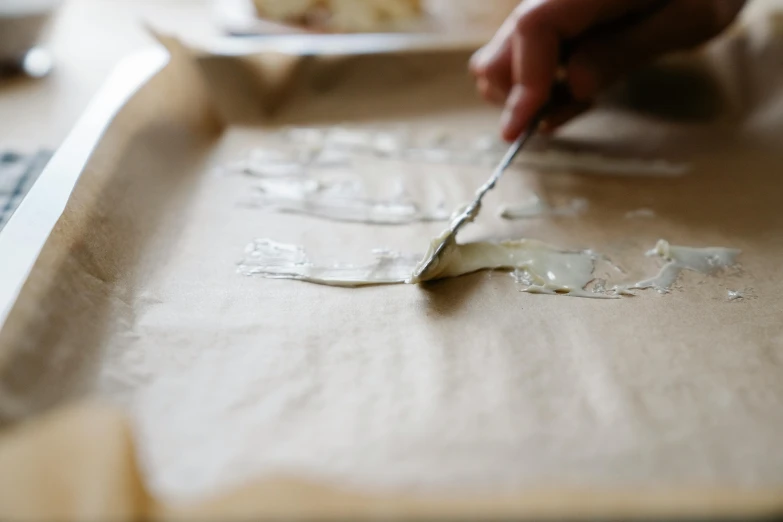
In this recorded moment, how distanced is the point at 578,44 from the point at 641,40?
0.07 meters

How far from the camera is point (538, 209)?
A: 0.60 m

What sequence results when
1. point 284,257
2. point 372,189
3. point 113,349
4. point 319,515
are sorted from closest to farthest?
point 319,515 → point 113,349 → point 284,257 → point 372,189

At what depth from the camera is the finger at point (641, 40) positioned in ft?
2.27

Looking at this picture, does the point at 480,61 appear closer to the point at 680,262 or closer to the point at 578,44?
the point at 578,44

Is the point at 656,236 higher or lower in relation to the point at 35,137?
lower

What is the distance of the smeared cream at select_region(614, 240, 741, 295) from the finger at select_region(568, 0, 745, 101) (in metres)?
0.23

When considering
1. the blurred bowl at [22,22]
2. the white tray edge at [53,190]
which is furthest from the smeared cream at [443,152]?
the blurred bowl at [22,22]

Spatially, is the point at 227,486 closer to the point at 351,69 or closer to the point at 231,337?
the point at 231,337

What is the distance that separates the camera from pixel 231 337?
1.42 ft

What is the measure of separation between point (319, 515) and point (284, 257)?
0.29m

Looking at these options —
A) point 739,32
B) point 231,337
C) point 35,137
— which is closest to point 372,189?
point 231,337

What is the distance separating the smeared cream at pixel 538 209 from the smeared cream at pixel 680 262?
0.30 feet

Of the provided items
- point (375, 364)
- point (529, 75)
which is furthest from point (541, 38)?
point (375, 364)

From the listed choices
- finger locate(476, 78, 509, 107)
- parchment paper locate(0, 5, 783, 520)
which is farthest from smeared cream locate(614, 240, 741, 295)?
finger locate(476, 78, 509, 107)
